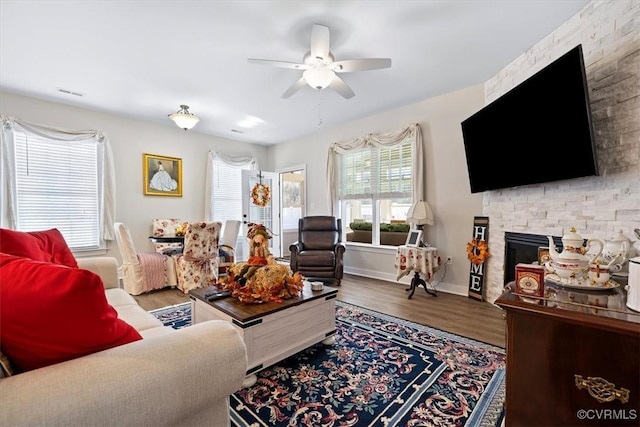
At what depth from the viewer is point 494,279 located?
3.25 meters

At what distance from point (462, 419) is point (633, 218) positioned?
1665 millimetres

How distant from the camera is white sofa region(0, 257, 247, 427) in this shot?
26.0 inches

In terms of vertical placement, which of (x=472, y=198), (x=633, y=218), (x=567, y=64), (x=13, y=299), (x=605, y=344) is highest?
(x=567, y=64)

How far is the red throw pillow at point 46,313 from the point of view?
75 cm

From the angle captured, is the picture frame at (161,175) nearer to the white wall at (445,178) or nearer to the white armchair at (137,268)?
the white armchair at (137,268)

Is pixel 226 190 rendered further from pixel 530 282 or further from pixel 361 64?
pixel 530 282

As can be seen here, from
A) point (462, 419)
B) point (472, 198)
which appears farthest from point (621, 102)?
point (462, 419)

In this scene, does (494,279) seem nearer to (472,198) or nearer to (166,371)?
(472,198)

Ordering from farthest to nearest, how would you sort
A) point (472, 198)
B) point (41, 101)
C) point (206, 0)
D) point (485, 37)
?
point (41, 101) < point (472, 198) < point (485, 37) < point (206, 0)

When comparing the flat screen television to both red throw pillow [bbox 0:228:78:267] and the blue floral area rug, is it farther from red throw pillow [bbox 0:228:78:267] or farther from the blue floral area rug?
red throw pillow [bbox 0:228:78:267]

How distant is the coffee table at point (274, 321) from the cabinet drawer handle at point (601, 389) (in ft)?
4.89

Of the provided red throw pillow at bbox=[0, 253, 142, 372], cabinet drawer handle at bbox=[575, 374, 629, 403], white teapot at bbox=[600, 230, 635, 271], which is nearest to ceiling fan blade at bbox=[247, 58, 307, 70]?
red throw pillow at bbox=[0, 253, 142, 372]

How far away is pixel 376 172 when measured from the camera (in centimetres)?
462

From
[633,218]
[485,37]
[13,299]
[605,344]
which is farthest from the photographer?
[485,37]
